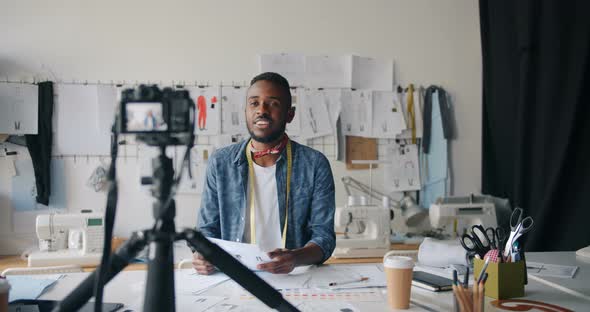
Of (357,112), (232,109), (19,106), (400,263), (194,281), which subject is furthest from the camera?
(357,112)

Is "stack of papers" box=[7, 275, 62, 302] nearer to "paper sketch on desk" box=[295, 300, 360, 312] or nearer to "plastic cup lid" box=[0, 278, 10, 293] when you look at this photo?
"plastic cup lid" box=[0, 278, 10, 293]

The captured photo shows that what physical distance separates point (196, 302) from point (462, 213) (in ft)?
5.86

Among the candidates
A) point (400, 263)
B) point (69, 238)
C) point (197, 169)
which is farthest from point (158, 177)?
point (197, 169)

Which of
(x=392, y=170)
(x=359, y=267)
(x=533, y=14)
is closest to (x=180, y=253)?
(x=359, y=267)

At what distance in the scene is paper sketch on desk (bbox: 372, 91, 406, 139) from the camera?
3008 millimetres

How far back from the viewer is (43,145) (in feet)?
8.69

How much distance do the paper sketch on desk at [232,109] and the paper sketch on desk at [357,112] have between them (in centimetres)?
61

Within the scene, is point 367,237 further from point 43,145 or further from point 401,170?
point 43,145

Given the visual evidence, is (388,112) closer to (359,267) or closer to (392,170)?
(392,170)

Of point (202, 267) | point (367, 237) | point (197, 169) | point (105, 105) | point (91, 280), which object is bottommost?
point (367, 237)

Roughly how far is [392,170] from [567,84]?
3.45 feet

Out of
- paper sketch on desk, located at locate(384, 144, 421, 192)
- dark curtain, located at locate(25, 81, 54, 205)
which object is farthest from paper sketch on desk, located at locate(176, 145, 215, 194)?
paper sketch on desk, located at locate(384, 144, 421, 192)

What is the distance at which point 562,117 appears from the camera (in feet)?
8.19

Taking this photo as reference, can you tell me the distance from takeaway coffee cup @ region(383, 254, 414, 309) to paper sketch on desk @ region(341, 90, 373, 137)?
1865 millimetres
